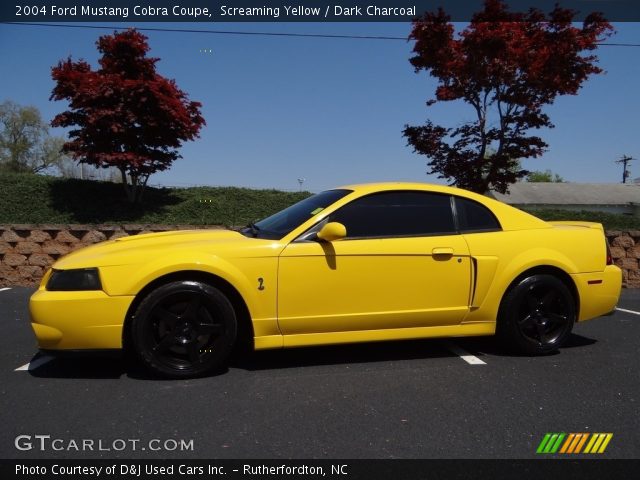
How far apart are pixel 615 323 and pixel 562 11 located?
24.7 feet

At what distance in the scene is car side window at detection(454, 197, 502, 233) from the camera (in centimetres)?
392

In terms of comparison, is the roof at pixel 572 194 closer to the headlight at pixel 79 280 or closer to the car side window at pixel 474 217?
the car side window at pixel 474 217

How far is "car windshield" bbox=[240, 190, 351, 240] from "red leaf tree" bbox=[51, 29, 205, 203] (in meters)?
7.44

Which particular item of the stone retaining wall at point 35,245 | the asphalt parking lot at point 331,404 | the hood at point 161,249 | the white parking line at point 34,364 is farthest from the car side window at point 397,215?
the stone retaining wall at point 35,245

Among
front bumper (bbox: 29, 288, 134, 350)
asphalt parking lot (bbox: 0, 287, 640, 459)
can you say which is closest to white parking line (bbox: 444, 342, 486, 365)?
asphalt parking lot (bbox: 0, 287, 640, 459)

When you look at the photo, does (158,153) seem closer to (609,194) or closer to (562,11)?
(562,11)

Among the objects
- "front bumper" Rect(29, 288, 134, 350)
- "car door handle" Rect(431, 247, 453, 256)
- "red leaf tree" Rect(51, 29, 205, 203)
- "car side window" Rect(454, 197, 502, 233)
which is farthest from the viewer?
"red leaf tree" Rect(51, 29, 205, 203)

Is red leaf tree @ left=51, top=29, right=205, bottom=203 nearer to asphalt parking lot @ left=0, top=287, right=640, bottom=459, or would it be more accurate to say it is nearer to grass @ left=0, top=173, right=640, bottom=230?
grass @ left=0, top=173, right=640, bottom=230

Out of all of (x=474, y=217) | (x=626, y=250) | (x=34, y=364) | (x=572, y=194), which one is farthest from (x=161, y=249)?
(x=572, y=194)

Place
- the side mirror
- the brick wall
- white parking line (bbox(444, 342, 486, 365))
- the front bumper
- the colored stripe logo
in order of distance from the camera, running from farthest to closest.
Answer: the brick wall < white parking line (bbox(444, 342, 486, 365)) < the side mirror < the front bumper < the colored stripe logo

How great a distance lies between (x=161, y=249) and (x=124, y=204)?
8.64 m

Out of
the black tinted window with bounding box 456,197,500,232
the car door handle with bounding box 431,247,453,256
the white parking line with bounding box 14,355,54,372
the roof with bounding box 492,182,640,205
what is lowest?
the white parking line with bounding box 14,355,54,372

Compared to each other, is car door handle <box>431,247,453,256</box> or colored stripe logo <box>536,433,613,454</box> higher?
car door handle <box>431,247,453,256</box>
